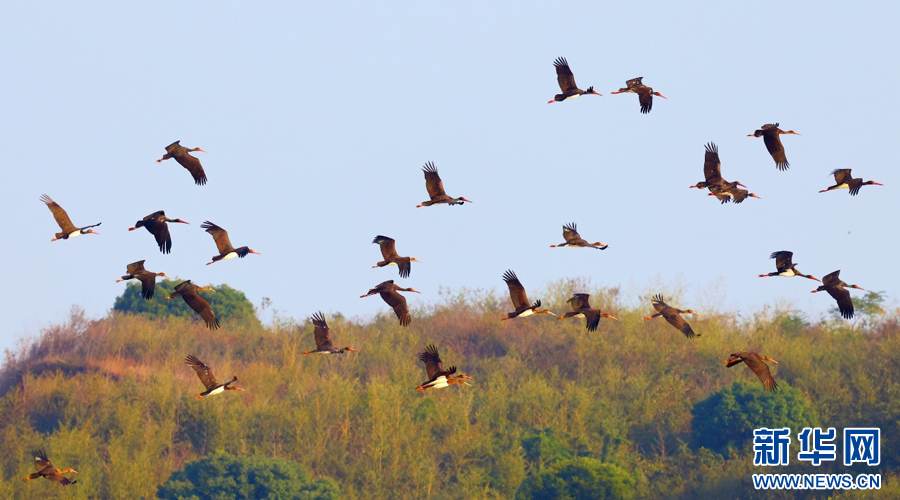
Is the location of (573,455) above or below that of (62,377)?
below

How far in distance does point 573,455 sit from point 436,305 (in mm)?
18310

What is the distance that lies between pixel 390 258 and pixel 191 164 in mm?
4425

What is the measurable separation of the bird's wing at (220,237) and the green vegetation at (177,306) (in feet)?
137

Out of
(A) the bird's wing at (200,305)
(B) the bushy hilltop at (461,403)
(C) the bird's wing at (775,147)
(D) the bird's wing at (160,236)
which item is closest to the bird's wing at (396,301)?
(A) the bird's wing at (200,305)

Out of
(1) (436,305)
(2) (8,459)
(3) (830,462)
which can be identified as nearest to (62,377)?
(2) (8,459)

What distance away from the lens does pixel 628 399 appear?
58719mm

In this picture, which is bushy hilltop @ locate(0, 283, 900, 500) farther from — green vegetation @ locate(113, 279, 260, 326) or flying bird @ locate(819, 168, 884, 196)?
flying bird @ locate(819, 168, 884, 196)

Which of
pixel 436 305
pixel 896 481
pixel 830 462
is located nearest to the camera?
pixel 896 481

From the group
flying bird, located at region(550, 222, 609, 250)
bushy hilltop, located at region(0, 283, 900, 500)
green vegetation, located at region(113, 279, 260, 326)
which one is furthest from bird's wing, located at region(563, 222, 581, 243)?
green vegetation, located at region(113, 279, 260, 326)

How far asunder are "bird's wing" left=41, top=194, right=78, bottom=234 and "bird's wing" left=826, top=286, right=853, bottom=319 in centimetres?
1513

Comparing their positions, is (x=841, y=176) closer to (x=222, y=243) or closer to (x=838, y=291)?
(x=838, y=291)

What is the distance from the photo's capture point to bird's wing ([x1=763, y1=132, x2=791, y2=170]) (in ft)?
89.9

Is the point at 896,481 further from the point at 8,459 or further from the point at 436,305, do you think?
the point at 8,459

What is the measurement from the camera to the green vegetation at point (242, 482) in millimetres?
48781
